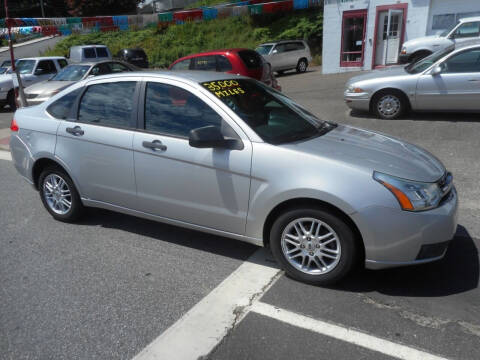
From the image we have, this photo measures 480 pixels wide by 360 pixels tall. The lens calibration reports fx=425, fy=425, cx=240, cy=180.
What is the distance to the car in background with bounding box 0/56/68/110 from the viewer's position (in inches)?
568

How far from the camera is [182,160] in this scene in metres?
3.69

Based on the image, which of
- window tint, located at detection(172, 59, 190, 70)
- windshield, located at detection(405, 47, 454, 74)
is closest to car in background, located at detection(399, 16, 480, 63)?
windshield, located at detection(405, 47, 454, 74)

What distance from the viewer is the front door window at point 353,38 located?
57.1 feet

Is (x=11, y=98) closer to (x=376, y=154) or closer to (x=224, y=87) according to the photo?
(x=224, y=87)

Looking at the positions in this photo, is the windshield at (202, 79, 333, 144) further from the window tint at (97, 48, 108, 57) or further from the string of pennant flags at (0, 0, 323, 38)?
the window tint at (97, 48, 108, 57)

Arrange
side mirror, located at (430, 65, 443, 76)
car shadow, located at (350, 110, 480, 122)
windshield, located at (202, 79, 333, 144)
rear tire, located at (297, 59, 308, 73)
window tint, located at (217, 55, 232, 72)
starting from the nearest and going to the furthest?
windshield, located at (202, 79, 333, 144)
side mirror, located at (430, 65, 443, 76)
car shadow, located at (350, 110, 480, 122)
window tint, located at (217, 55, 232, 72)
rear tire, located at (297, 59, 308, 73)

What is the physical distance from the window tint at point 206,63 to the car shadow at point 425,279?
28.2ft

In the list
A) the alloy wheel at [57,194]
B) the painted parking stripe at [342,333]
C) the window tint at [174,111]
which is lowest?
the painted parking stripe at [342,333]

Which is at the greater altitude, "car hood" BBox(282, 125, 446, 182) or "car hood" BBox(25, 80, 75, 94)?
"car hood" BBox(282, 125, 446, 182)

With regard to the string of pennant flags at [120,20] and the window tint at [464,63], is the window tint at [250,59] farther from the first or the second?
the string of pennant flags at [120,20]

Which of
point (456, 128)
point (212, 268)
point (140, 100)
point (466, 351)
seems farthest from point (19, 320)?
point (456, 128)

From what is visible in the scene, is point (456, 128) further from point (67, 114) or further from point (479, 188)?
point (67, 114)

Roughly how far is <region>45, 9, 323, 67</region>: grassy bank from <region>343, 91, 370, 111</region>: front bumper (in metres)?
16.2

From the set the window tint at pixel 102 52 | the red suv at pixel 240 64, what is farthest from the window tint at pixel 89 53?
the red suv at pixel 240 64
